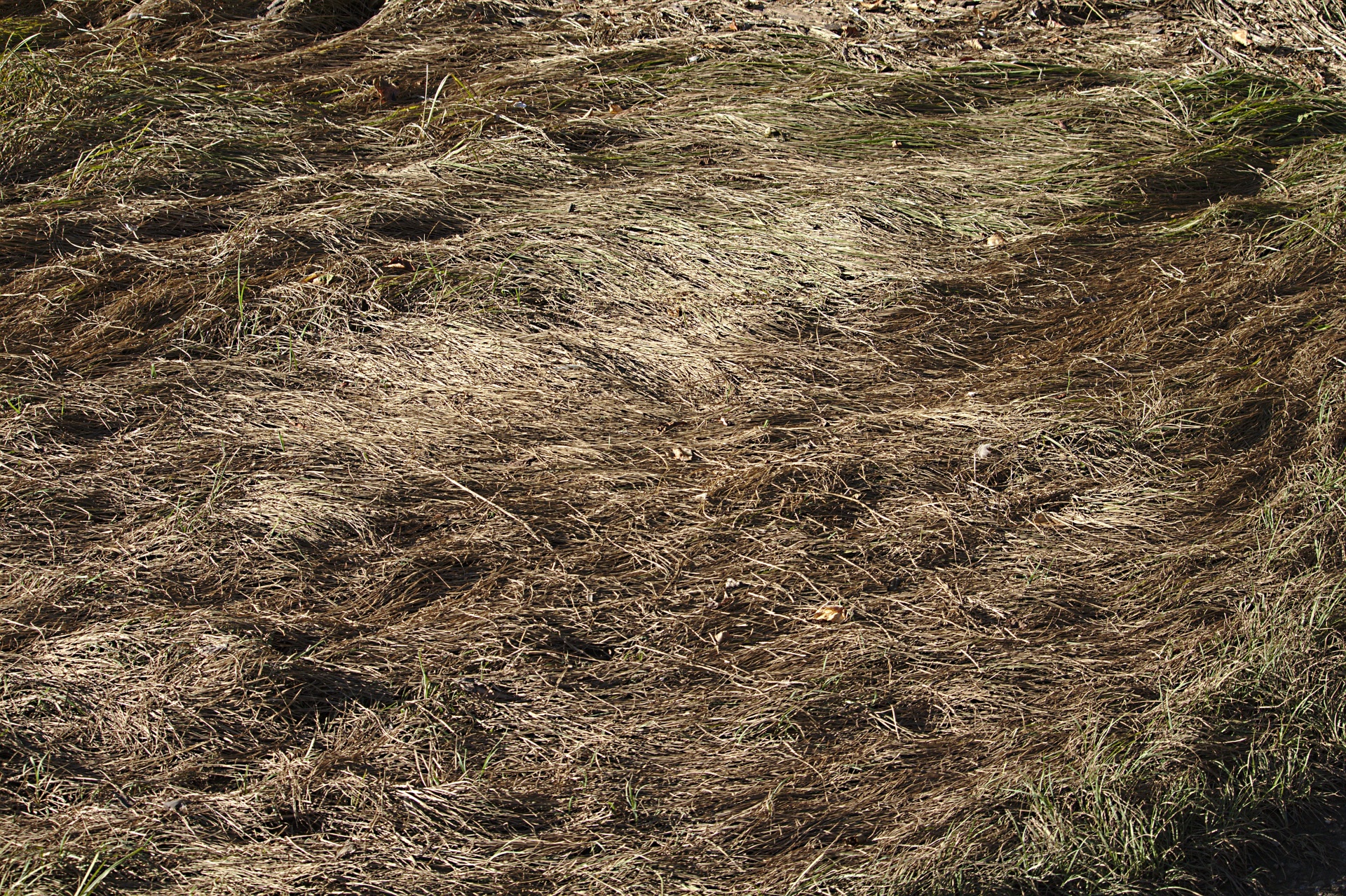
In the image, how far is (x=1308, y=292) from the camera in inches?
140

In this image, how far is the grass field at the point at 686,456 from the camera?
2359mm

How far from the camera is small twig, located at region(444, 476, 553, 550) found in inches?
115

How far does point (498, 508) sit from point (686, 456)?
54 centimetres

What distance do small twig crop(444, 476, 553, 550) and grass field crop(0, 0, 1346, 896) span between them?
17 mm

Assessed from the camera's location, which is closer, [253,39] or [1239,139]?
[1239,139]

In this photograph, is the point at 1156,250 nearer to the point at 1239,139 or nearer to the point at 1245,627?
the point at 1239,139

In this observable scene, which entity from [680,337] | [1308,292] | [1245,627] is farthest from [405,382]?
[1308,292]

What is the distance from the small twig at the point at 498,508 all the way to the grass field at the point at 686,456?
0.02 m

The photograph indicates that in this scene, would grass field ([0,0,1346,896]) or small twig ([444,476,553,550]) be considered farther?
small twig ([444,476,553,550])

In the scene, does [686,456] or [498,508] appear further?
[686,456]

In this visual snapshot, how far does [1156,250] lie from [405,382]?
248 centimetres

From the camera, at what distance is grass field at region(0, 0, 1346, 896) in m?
2.36

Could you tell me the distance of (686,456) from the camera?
3.17 m

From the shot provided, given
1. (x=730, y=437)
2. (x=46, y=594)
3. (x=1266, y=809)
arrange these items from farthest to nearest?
(x=730, y=437) → (x=46, y=594) → (x=1266, y=809)
